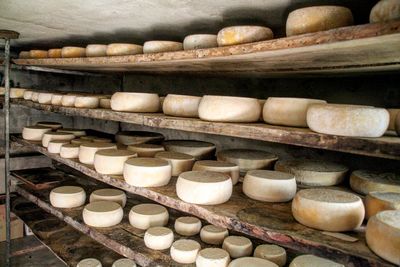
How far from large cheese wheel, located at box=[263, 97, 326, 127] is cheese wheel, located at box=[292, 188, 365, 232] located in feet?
1.14

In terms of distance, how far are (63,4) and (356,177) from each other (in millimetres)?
2005

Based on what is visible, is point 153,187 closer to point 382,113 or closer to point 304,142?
point 304,142

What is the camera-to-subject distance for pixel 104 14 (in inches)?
81.3

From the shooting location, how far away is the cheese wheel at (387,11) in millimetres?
927

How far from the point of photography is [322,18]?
47.3 inches

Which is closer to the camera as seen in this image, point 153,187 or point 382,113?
point 382,113

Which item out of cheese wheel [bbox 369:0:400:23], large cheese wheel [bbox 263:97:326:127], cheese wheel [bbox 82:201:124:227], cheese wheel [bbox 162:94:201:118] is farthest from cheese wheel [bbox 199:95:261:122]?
cheese wheel [bbox 82:201:124:227]

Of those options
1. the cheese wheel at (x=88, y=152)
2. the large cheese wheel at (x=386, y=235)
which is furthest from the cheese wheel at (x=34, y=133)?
the large cheese wheel at (x=386, y=235)

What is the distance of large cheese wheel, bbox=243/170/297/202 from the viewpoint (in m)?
1.53

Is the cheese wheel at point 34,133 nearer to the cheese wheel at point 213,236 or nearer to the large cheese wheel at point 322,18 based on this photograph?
the cheese wheel at point 213,236

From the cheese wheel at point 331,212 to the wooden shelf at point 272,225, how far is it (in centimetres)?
4

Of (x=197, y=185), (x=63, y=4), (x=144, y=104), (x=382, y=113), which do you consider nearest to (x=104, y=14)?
(x=63, y=4)

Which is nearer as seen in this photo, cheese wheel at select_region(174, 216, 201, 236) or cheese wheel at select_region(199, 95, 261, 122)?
cheese wheel at select_region(199, 95, 261, 122)

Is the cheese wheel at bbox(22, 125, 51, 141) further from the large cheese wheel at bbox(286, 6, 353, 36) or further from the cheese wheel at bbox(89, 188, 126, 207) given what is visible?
the large cheese wheel at bbox(286, 6, 353, 36)
